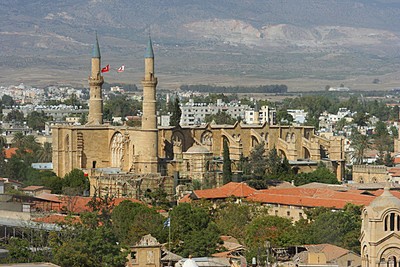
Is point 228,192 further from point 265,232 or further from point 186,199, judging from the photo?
point 265,232

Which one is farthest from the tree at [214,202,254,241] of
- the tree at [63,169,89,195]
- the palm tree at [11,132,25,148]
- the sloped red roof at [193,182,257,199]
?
the palm tree at [11,132,25,148]

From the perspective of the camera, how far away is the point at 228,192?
5888cm

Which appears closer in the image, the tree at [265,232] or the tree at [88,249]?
the tree at [88,249]

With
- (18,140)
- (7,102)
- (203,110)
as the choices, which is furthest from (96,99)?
(7,102)

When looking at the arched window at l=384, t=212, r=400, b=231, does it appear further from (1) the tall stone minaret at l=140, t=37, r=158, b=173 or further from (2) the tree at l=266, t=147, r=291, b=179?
(2) the tree at l=266, t=147, r=291, b=179

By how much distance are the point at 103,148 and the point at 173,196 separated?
1101 cm

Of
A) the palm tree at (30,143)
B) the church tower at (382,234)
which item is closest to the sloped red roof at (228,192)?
the church tower at (382,234)

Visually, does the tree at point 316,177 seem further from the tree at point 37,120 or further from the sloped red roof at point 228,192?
the tree at point 37,120

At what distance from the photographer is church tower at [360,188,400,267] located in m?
31.8

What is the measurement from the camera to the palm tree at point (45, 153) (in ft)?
282

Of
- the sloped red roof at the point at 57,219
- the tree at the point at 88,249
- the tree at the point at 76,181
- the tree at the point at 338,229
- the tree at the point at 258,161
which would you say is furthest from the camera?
the tree at the point at 258,161

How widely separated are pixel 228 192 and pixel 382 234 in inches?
1060

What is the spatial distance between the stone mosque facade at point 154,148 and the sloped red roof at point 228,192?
202 inches

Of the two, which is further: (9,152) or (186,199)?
(9,152)
